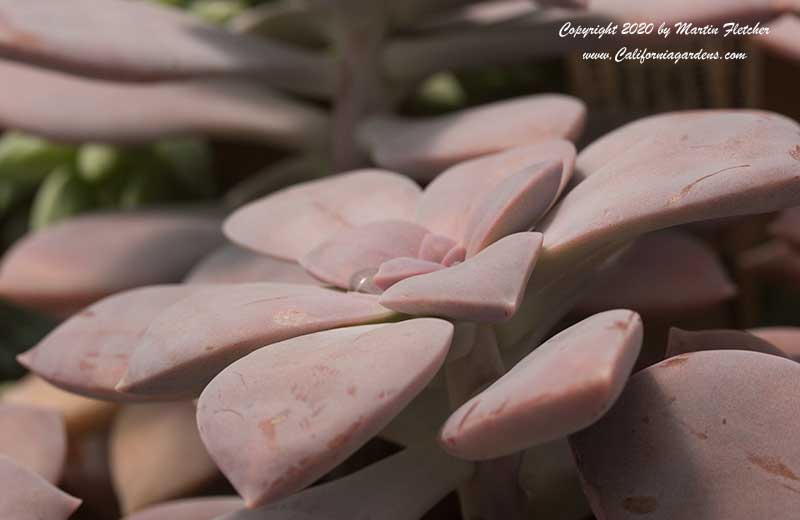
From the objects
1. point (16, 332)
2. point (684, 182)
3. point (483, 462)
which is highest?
point (684, 182)

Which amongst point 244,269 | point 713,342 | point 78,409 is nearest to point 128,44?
point 244,269

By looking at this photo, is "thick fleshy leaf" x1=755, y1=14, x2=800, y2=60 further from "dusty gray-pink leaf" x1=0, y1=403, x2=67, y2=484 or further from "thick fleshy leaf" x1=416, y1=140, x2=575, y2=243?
"dusty gray-pink leaf" x1=0, y1=403, x2=67, y2=484

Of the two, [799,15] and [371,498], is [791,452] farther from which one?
[799,15]

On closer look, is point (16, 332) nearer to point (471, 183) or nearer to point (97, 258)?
point (97, 258)

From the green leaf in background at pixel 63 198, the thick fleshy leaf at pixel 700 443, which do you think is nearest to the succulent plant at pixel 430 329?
the thick fleshy leaf at pixel 700 443

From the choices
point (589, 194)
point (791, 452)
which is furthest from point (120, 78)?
point (791, 452)

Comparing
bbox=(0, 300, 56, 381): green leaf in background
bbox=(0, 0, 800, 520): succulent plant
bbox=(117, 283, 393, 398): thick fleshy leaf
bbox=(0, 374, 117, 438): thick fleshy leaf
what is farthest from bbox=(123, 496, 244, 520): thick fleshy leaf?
bbox=(0, 300, 56, 381): green leaf in background
